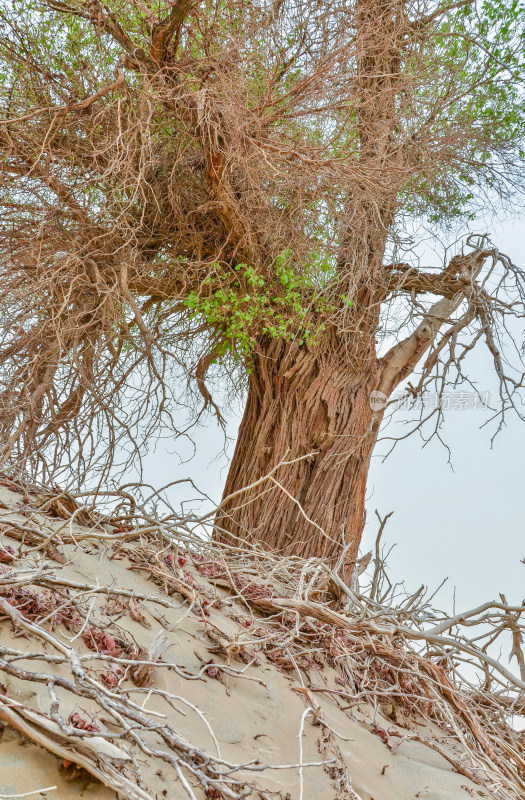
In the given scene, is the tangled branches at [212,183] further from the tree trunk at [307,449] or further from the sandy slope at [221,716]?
the sandy slope at [221,716]

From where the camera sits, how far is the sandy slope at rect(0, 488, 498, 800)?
1521 millimetres

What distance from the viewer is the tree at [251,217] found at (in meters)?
4.34

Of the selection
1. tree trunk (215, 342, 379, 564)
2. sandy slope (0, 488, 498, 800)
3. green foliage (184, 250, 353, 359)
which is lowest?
sandy slope (0, 488, 498, 800)

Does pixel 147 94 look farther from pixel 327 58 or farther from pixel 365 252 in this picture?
pixel 365 252

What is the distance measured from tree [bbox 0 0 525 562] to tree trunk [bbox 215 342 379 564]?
0.02 m

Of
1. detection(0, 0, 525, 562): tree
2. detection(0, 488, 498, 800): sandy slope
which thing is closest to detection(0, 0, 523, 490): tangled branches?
detection(0, 0, 525, 562): tree

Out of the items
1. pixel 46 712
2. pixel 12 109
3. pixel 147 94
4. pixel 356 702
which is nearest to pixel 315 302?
pixel 147 94

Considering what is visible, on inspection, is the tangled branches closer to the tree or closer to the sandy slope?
the tree

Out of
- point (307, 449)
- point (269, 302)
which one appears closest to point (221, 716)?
point (307, 449)

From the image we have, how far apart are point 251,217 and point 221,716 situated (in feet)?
13.2

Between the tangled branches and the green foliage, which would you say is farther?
the green foliage

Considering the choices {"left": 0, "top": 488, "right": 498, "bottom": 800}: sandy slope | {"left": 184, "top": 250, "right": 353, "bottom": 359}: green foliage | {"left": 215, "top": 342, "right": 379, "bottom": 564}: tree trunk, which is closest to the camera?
{"left": 0, "top": 488, "right": 498, "bottom": 800}: sandy slope

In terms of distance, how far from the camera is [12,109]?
4.64 m

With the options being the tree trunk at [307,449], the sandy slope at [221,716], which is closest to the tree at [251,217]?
the tree trunk at [307,449]
